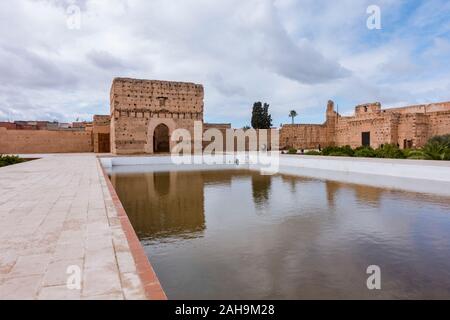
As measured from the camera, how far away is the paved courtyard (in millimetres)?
2332

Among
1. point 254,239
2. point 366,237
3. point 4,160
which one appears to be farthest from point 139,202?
point 4,160

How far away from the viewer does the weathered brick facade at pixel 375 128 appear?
22.8m

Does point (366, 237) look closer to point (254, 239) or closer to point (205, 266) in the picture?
point (254, 239)

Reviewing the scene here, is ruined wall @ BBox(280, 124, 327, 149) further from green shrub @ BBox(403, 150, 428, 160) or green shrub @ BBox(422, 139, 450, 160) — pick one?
green shrub @ BBox(422, 139, 450, 160)

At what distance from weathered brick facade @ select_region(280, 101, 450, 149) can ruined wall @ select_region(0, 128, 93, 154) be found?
58.2 feet

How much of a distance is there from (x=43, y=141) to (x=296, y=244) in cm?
2779

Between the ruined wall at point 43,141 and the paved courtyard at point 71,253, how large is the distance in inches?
940
